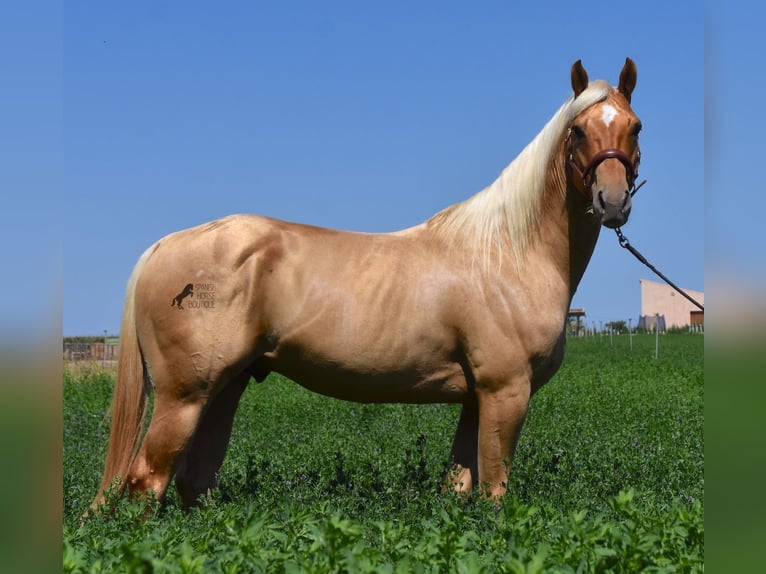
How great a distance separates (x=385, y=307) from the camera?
5.05 metres

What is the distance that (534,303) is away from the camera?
511 centimetres

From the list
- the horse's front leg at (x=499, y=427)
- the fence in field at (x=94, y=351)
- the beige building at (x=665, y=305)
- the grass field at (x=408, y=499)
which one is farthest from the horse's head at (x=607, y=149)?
the beige building at (x=665, y=305)

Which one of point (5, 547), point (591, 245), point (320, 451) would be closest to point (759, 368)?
point (5, 547)

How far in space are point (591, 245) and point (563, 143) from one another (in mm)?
710

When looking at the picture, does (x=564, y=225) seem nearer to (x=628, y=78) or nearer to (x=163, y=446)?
(x=628, y=78)

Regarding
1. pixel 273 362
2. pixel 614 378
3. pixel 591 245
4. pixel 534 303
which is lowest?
pixel 614 378

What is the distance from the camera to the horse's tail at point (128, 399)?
5.03 m

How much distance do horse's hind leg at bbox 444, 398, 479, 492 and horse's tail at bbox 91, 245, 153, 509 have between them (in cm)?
200

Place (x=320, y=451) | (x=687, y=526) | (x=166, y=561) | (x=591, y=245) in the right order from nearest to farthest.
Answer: (x=166, y=561)
(x=687, y=526)
(x=591, y=245)
(x=320, y=451)

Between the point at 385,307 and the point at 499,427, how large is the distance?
985 millimetres

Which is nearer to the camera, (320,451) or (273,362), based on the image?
(273,362)

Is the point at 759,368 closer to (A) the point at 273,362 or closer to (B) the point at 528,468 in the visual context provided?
(A) the point at 273,362

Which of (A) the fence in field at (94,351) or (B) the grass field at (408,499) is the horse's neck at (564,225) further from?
(A) the fence in field at (94,351)

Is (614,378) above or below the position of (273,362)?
below
